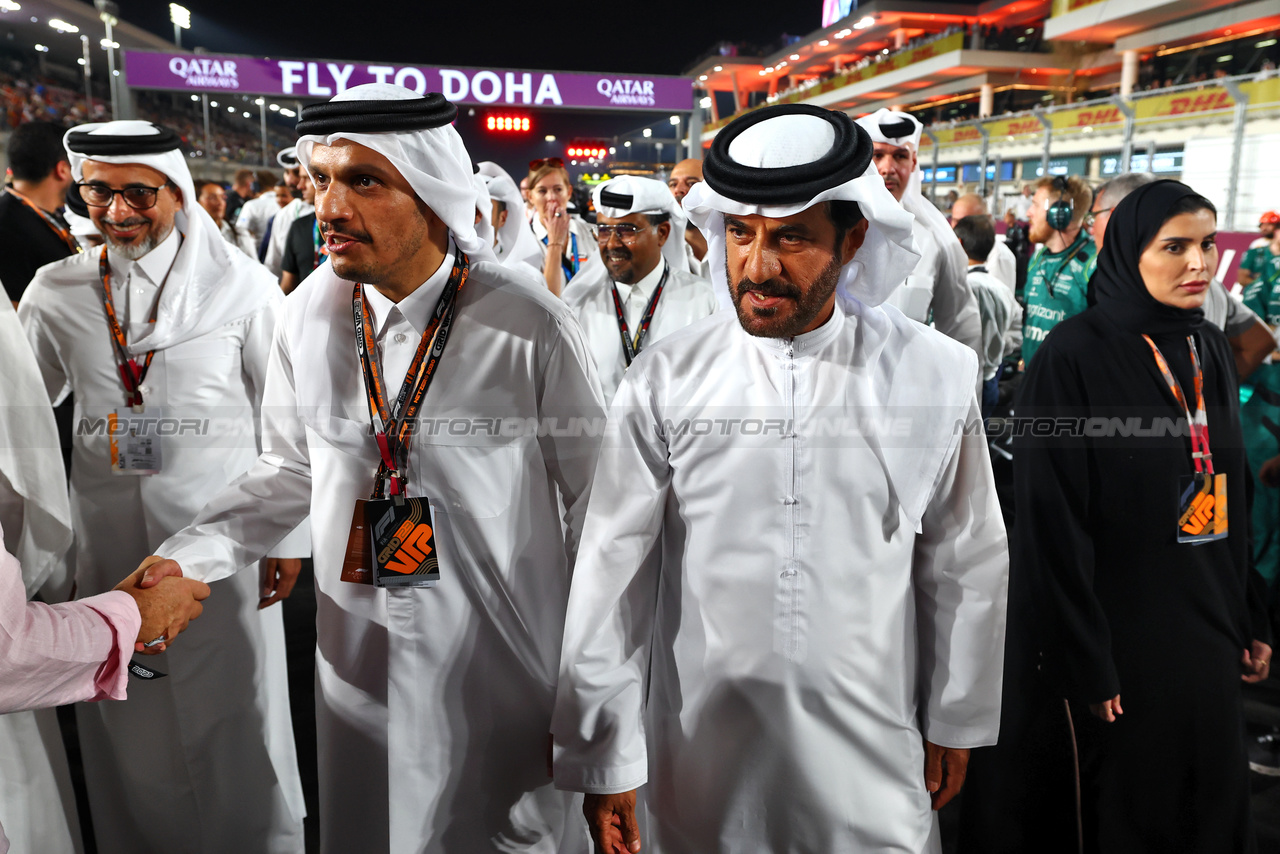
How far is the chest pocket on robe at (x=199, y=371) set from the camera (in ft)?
8.61

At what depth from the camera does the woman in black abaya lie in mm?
2186

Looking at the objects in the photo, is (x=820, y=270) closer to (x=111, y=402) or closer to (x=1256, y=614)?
(x=1256, y=614)

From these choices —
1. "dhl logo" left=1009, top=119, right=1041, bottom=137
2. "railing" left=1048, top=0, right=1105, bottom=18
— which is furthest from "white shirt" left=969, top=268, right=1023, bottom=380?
"railing" left=1048, top=0, right=1105, bottom=18

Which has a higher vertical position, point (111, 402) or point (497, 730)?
point (111, 402)

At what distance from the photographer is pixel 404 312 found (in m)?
2.03

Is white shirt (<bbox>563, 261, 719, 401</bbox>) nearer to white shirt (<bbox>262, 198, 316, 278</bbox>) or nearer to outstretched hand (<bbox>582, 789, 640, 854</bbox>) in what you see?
outstretched hand (<bbox>582, 789, 640, 854</bbox>)

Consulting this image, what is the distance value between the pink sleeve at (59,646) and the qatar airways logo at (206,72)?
53.3ft

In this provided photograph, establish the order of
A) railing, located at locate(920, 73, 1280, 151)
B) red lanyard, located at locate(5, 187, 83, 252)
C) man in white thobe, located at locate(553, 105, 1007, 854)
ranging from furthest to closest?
railing, located at locate(920, 73, 1280, 151)
red lanyard, located at locate(5, 187, 83, 252)
man in white thobe, located at locate(553, 105, 1007, 854)

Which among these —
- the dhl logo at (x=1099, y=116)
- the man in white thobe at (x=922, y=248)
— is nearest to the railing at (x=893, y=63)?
the dhl logo at (x=1099, y=116)

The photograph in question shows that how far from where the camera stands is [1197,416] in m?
2.24

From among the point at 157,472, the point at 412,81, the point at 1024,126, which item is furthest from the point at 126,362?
the point at 1024,126

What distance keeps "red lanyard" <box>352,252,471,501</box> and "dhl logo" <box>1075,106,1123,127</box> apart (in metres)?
21.5

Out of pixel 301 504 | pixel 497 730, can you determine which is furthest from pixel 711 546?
pixel 301 504

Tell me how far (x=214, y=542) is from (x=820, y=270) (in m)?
1.50
